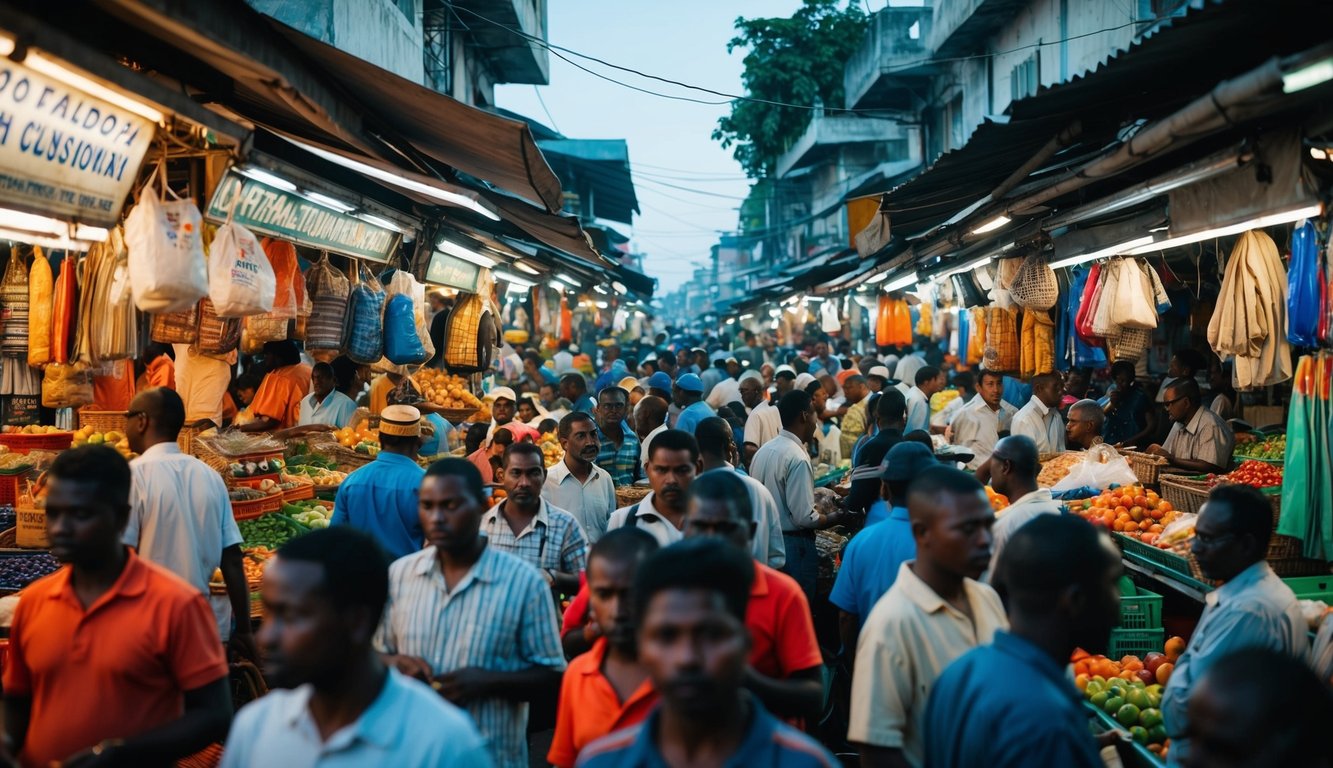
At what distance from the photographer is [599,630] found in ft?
10.9

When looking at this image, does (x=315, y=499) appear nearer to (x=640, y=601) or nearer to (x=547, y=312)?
(x=640, y=601)

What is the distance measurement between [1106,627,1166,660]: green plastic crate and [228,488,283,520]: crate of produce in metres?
5.16

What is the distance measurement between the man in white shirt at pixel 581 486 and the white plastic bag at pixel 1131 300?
403cm

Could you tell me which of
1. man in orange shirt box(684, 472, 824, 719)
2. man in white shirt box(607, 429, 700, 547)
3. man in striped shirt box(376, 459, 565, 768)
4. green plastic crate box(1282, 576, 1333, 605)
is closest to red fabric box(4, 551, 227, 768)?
man in striped shirt box(376, 459, 565, 768)

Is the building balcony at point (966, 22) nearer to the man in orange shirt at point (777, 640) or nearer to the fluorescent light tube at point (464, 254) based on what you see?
the fluorescent light tube at point (464, 254)

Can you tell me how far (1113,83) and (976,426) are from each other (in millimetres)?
5590

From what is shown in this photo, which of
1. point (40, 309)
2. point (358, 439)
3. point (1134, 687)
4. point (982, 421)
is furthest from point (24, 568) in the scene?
point (982, 421)

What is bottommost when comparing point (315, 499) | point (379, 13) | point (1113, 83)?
point (315, 499)

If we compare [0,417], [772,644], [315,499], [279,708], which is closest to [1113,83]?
[772,644]

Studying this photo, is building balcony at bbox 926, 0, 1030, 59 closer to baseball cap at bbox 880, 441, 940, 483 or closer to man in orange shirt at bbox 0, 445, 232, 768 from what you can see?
baseball cap at bbox 880, 441, 940, 483

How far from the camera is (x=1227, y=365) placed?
1081 cm

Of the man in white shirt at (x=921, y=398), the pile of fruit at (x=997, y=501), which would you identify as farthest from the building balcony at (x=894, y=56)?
the pile of fruit at (x=997, y=501)

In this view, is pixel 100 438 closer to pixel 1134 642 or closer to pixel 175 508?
pixel 175 508

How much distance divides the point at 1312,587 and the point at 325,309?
20.3 ft
